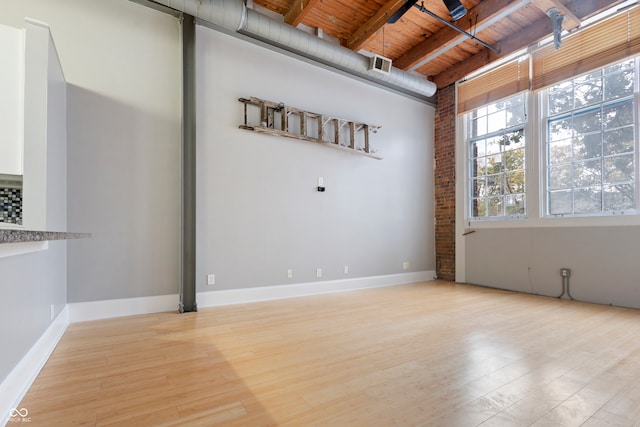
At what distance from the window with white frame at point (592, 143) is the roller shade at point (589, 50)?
0.17 m

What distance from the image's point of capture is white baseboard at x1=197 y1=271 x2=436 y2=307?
387 centimetres

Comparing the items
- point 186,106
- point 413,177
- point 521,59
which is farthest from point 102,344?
point 521,59

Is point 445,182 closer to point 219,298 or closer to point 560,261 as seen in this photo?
point 560,261

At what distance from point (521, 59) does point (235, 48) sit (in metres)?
4.46

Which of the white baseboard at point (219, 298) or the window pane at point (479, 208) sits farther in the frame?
the window pane at point (479, 208)

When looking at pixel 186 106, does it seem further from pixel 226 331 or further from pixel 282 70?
pixel 226 331

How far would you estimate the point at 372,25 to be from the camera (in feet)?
14.5

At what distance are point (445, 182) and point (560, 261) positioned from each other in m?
2.32

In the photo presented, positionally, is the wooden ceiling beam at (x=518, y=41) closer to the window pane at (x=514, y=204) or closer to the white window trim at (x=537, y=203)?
the white window trim at (x=537, y=203)

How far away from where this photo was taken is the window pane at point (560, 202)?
4.46m

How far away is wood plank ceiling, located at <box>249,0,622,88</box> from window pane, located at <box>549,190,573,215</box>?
230 cm

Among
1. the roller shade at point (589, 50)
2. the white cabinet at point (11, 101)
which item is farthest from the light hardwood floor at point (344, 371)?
the roller shade at point (589, 50)

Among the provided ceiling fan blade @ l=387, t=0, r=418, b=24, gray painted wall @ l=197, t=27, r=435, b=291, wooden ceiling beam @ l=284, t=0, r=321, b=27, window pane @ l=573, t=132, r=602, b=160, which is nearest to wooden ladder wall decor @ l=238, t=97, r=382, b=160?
gray painted wall @ l=197, t=27, r=435, b=291

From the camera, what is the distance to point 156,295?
356 cm
